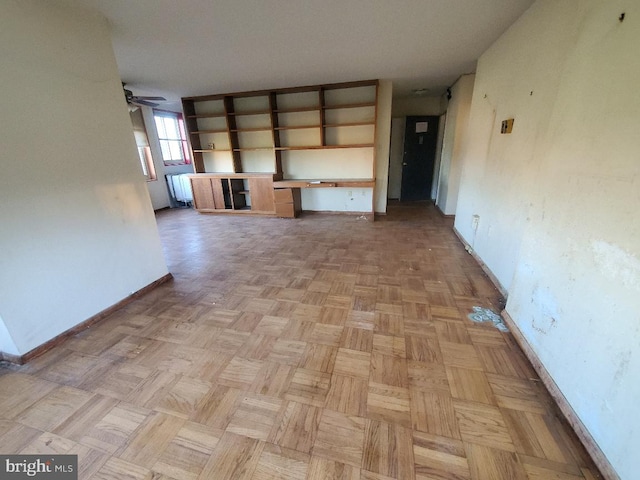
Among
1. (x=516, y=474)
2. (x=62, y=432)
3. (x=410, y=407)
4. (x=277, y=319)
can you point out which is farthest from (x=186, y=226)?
(x=516, y=474)

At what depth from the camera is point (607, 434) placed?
42.3 inches

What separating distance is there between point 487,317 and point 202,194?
5.46 meters

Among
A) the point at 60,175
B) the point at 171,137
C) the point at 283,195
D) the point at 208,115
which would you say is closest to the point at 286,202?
the point at 283,195

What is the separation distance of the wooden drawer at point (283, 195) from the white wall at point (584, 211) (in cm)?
360

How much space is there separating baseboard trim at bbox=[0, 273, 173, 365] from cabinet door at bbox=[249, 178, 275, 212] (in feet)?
9.19

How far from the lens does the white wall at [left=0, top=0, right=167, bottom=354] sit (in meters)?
1.64

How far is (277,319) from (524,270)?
185cm

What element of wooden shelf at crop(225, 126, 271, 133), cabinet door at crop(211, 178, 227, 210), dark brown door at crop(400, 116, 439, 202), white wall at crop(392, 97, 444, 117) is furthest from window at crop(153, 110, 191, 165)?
dark brown door at crop(400, 116, 439, 202)

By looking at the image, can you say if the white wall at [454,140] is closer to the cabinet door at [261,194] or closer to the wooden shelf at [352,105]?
the wooden shelf at [352,105]

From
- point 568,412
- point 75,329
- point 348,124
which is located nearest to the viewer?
point 568,412

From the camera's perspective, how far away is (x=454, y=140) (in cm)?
464

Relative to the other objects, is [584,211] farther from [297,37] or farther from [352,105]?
[352,105]

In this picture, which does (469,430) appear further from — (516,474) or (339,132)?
(339,132)

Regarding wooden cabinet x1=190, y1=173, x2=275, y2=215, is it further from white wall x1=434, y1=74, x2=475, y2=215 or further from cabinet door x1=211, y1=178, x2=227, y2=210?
white wall x1=434, y1=74, x2=475, y2=215
